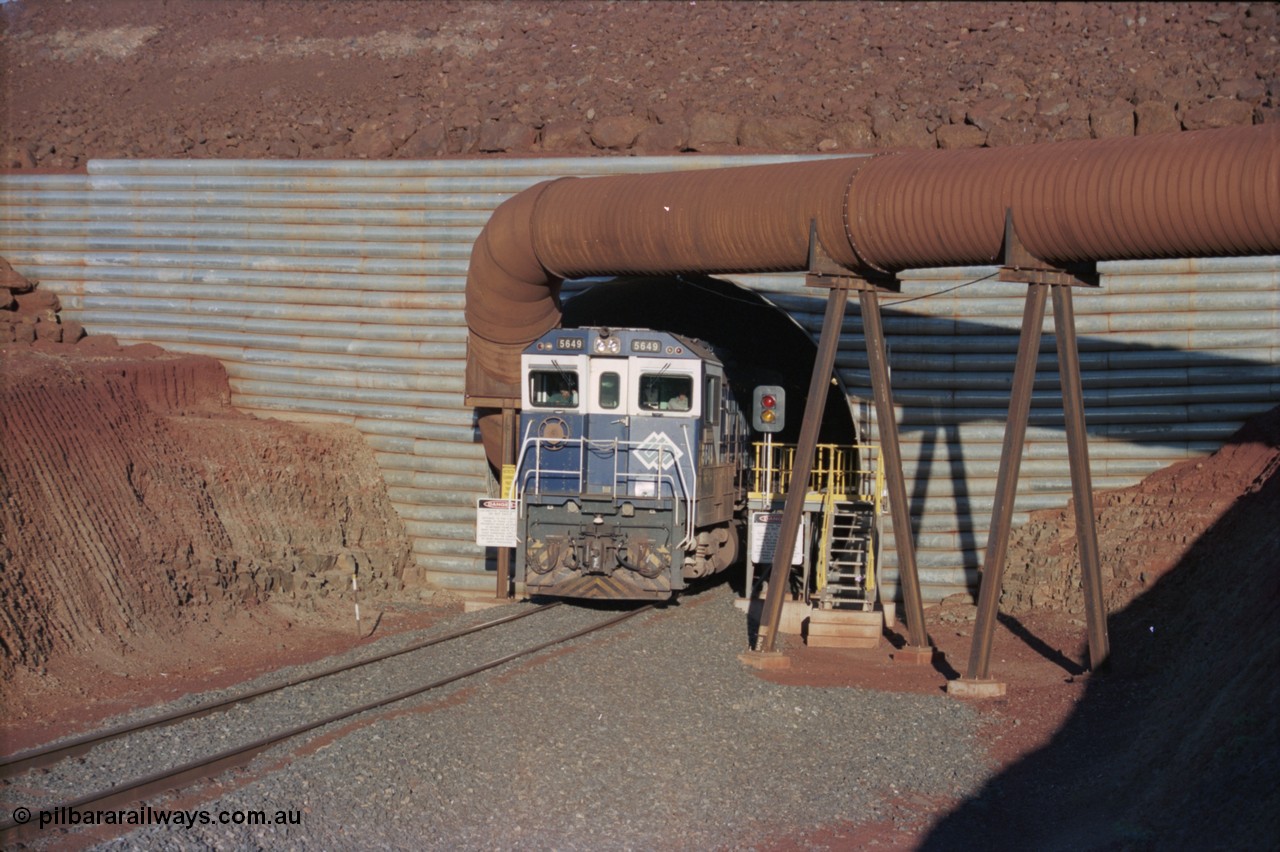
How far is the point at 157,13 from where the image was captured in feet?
146

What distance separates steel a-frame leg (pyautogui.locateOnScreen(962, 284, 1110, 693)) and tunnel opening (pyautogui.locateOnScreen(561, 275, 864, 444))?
7147 millimetres

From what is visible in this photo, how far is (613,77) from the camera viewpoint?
106 feet

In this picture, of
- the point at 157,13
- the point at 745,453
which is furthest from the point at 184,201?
the point at 157,13

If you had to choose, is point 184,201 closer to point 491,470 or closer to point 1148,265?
point 491,470

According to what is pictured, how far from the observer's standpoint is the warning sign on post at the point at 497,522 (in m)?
18.2

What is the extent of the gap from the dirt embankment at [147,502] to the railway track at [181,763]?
289 cm

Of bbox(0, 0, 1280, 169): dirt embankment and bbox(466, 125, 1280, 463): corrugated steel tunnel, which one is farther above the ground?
bbox(0, 0, 1280, 169): dirt embankment

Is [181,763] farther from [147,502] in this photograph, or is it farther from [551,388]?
[551,388]

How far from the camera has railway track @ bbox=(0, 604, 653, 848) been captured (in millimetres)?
9906

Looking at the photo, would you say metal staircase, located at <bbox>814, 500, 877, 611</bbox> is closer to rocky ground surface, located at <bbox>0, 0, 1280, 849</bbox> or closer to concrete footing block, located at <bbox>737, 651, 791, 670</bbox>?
rocky ground surface, located at <bbox>0, 0, 1280, 849</bbox>

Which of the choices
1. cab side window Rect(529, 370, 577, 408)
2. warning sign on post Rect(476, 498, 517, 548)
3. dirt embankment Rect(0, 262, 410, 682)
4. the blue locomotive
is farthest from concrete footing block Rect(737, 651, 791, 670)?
dirt embankment Rect(0, 262, 410, 682)

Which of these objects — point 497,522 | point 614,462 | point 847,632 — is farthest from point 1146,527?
point 497,522

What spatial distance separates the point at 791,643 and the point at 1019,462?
5.02 metres

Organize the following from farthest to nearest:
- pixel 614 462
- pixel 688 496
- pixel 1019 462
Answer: pixel 614 462 → pixel 688 496 → pixel 1019 462
